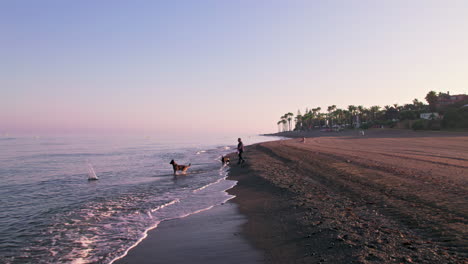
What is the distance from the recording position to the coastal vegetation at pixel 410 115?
2219 inches

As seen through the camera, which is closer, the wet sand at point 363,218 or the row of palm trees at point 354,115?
the wet sand at point 363,218

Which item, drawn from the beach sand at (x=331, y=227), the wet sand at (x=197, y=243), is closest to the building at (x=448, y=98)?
the beach sand at (x=331, y=227)

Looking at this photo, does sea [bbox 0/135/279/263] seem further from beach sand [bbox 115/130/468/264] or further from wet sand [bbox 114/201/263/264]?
beach sand [bbox 115/130/468/264]

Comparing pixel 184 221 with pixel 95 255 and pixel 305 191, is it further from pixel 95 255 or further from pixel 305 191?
pixel 305 191

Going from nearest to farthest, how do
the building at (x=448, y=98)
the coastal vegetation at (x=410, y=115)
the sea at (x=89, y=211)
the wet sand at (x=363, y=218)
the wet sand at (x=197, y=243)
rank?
the wet sand at (x=363, y=218) < the wet sand at (x=197, y=243) < the sea at (x=89, y=211) < the coastal vegetation at (x=410, y=115) < the building at (x=448, y=98)

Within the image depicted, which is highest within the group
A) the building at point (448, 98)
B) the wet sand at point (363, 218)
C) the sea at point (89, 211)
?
the building at point (448, 98)

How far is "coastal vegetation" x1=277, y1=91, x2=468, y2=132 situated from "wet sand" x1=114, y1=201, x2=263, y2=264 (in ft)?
205

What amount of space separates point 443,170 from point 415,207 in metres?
7.13

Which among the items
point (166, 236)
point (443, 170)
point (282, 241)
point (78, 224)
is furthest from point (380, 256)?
point (443, 170)

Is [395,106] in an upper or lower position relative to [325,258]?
upper

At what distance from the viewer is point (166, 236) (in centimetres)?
684

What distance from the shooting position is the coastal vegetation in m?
56.4

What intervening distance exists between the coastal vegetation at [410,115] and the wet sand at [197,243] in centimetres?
6243

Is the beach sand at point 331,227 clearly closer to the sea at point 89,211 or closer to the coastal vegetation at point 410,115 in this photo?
the sea at point 89,211
